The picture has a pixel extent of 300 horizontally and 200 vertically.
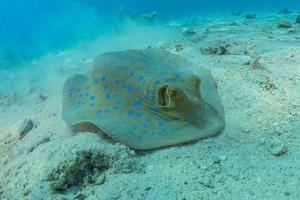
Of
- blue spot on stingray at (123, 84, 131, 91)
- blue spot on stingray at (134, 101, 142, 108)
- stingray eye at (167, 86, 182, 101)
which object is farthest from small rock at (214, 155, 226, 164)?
blue spot on stingray at (123, 84, 131, 91)

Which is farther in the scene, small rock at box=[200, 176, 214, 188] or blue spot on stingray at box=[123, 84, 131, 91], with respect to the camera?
blue spot on stingray at box=[123, 84, 131, 91]

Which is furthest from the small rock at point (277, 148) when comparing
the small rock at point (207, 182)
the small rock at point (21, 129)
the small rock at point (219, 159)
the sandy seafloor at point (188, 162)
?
the small rock at point (21, 129)

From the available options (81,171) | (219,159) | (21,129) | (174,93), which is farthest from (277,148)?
(21,129)

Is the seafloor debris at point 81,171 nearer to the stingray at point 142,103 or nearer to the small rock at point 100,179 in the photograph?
the small rock at point 100,179

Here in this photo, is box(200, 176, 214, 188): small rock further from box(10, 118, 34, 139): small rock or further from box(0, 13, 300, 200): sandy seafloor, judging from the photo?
box(10, 118, 34, 139): small rock

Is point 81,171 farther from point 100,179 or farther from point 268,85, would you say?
point 268,85

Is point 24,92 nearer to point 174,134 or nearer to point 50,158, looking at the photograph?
point 50,158
